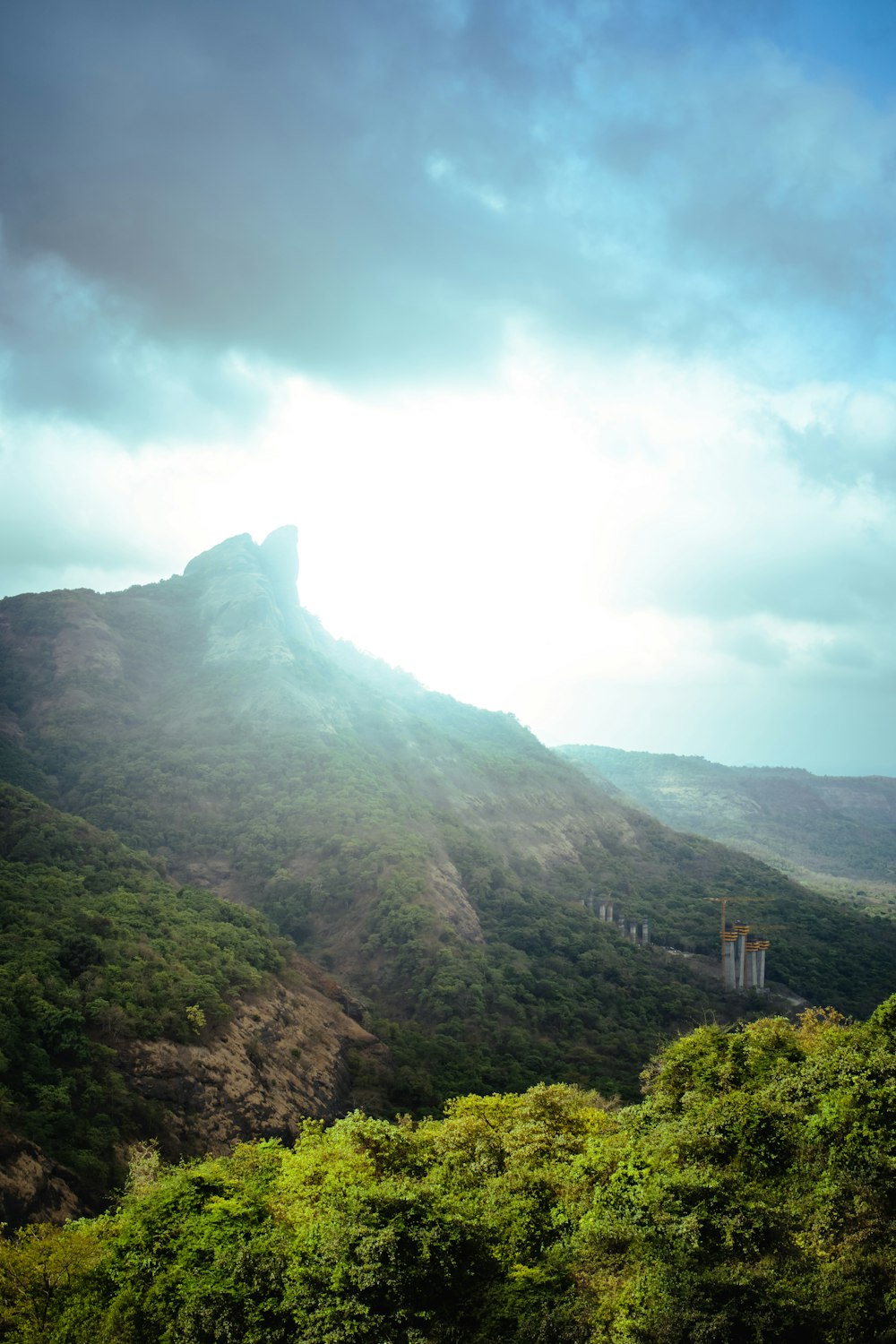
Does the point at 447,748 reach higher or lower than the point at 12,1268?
higher

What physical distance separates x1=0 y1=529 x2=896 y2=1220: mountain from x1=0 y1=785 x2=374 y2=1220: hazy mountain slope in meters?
0.46

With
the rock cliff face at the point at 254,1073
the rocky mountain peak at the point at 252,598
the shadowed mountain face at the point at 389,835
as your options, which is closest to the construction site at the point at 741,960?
the shadowed mountain face at the point at 389,835

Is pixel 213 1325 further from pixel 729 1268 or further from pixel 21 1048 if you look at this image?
pixel 21 1048

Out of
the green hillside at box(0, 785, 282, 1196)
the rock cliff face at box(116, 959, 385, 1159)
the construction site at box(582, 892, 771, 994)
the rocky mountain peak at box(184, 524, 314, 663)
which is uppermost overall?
the rocky mountain peak at box(184, 524, 314, 663)

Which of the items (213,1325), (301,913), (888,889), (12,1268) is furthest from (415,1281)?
(888,889)

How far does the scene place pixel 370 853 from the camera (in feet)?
283

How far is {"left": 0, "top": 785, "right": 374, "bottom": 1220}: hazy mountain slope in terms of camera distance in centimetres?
3406

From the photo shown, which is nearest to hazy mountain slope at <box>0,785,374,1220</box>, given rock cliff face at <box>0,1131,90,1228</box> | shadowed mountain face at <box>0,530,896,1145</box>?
rock cliff face at <box>0,1131,90,1228</box>

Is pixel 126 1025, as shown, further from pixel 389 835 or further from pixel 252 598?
pixel 252 598

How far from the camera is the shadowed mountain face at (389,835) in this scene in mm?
68062

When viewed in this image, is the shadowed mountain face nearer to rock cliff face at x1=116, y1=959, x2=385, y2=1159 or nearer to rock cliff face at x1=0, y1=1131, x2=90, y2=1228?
rock cliff face at x1=116, y1=959, x2=385, y2=1159

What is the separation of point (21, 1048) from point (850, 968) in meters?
93.2

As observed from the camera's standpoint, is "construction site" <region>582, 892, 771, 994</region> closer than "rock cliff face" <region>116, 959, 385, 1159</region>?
No

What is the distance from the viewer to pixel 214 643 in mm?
131000
